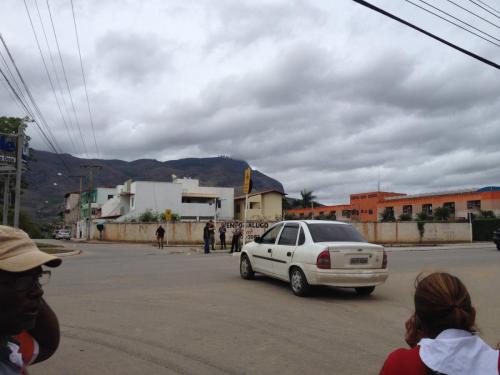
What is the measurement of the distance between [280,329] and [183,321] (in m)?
1.48

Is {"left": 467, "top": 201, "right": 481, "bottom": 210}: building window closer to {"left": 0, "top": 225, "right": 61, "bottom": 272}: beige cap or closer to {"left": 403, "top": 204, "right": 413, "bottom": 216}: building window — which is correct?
{"left": 403, "top": 204, "right": 413, "bottom": 216}: building window

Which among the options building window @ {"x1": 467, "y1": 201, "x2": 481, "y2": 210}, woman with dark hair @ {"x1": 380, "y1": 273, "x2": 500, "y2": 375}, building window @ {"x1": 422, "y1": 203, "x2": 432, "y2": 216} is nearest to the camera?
woman with dark hair @ {"x1": 380, "y1": 273, "x2": 500, "y2": 375}

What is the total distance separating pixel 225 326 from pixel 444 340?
209 inches

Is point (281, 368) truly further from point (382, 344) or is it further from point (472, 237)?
point (472, 237)

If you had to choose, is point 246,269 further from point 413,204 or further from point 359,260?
point 413,204

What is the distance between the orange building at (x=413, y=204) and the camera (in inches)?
2682

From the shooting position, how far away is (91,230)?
65.5m

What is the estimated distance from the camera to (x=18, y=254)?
81.0 inches

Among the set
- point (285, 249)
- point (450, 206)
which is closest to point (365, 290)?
point (285, 249)

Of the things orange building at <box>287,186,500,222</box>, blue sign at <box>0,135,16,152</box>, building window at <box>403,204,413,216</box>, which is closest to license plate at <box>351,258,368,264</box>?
blue sign at <box>0,135,16,152</box>

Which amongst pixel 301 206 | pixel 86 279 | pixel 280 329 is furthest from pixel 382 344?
pixel 301 206

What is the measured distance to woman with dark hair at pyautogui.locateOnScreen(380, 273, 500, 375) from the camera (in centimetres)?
217

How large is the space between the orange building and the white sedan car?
54.3 m

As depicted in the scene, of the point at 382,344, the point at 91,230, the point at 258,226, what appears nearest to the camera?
the point at 382,344
